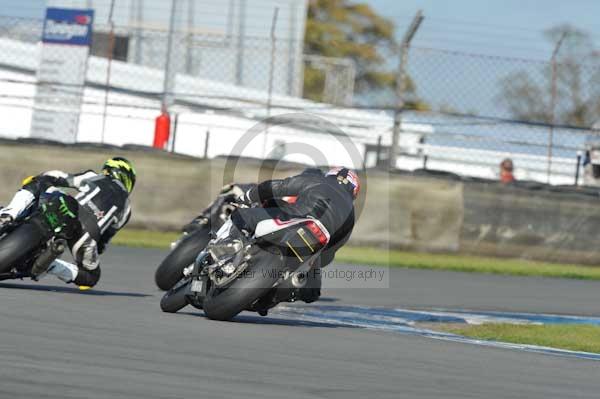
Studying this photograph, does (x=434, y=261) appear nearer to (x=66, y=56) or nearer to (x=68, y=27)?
(x=66, y=56)

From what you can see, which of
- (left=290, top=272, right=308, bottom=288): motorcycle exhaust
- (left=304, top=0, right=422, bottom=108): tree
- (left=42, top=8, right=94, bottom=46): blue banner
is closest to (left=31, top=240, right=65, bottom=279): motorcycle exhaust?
(left=290, top=272, right=308, bottom=288): motorcycle exhaust

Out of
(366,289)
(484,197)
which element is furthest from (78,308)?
Result: (484,197)

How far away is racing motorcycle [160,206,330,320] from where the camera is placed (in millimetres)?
8516

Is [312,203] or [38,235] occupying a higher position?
[312,203]

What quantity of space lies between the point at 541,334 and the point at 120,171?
12.4 feet

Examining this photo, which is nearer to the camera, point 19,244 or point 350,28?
point 19,244

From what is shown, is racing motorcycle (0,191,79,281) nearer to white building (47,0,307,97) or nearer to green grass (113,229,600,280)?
green grass (113,229,600,280)

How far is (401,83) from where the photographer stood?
1906cm

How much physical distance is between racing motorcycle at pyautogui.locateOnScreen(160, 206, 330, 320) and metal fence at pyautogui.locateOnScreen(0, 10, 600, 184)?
32.8 feet

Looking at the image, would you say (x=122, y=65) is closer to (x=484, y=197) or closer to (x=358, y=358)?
(x=484, y=197)

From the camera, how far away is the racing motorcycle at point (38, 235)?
9.72 meters

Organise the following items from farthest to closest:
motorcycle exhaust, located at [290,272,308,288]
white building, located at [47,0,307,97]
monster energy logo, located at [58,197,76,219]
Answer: white building, located at [47,0,307,97], monster energy logo, located at [58,197,76,219], motorcycle exhaust, located at [290,272,308,288]

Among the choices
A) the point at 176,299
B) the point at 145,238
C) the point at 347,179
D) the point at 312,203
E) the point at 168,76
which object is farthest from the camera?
the point at 168,76

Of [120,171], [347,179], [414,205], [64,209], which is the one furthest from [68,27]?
[347,179]
